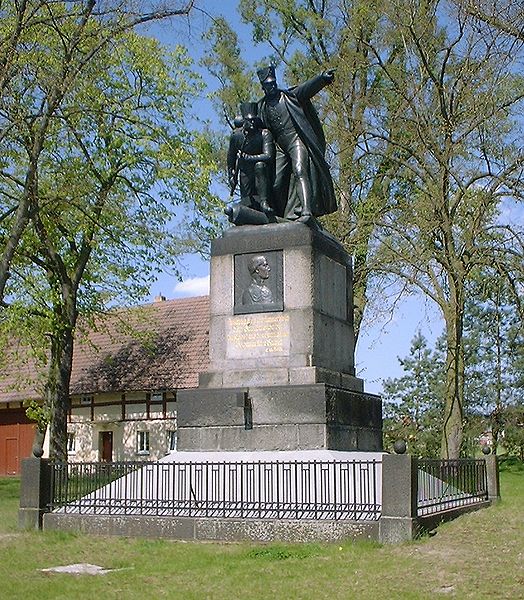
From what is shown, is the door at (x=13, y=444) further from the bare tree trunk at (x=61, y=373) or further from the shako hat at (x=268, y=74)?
the shako hat at (x=268, y=74)

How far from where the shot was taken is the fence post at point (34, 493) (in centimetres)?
1220

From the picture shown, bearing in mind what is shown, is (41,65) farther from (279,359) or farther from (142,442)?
(142,442)

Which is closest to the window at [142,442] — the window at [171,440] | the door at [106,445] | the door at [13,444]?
the window at [171,440]

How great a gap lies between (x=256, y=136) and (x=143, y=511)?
228 inches

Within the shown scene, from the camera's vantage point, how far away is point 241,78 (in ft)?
92.0

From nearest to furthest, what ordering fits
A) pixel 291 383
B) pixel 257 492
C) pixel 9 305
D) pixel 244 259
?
pixel 257 492 < pixel 291 383 < pixel 244 259 < pixel 9 305

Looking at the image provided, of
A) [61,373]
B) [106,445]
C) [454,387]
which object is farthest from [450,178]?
[106,445]

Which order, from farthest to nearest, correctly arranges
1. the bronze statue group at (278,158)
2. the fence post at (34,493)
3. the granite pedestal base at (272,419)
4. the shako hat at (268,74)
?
the shako hat at (268,74) → the bronze statue group at (278,158) → the fence post at (34,493) → the granite pedestal base at (272,419)

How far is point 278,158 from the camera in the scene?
1392 cm

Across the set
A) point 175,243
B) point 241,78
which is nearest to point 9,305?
point 175,243

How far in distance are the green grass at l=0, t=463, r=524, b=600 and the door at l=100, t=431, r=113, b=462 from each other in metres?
24.4

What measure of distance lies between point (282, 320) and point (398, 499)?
11.2 ft

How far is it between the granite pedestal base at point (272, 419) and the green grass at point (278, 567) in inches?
72.1

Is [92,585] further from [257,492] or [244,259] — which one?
[244,259]
